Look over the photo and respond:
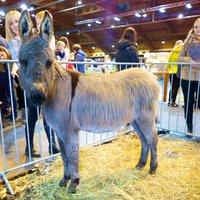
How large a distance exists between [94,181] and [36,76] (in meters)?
1.40

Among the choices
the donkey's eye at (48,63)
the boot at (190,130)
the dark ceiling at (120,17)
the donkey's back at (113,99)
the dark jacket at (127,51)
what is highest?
the dark ceiling at (120,17)

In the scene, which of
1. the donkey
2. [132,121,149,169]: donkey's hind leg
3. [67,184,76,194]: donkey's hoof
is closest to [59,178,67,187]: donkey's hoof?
the donkey

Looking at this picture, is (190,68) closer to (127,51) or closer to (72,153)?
(127,51)

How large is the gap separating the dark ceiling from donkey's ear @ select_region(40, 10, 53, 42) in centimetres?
984

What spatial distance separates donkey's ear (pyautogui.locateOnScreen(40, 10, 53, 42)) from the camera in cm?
154

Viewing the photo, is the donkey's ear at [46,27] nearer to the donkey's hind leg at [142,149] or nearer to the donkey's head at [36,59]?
the donkey's head at [36,59]

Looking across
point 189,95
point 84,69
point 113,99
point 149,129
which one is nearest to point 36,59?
point 113,99

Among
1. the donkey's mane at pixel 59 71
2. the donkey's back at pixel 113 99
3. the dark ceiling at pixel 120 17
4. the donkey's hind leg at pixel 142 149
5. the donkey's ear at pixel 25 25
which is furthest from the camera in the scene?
the dark ceiling at pixel 120 17

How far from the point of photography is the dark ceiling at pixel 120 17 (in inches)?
466

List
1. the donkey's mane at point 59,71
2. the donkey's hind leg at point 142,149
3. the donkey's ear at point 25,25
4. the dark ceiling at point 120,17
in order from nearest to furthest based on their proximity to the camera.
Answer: the donkey's ear at point 25,25 < the donkey's mane at point 59,71 < the donkey's hind leg at point 142,149 < the dark ceiling at point 120,17

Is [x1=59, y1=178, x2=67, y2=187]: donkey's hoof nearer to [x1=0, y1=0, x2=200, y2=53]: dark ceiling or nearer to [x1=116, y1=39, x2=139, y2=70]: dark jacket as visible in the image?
[x1=116, y1=39, x2=139, y2=70]: dark jacket

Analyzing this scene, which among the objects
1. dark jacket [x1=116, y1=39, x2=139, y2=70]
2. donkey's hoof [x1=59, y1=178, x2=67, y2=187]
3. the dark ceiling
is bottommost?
donkey's hoof [x1=59, y1=178, x2=67, y2=187]

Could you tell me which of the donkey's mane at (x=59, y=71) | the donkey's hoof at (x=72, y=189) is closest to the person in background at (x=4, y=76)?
the donkey's mane at (x=59, y=71)

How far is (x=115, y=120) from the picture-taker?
80.3 inches
